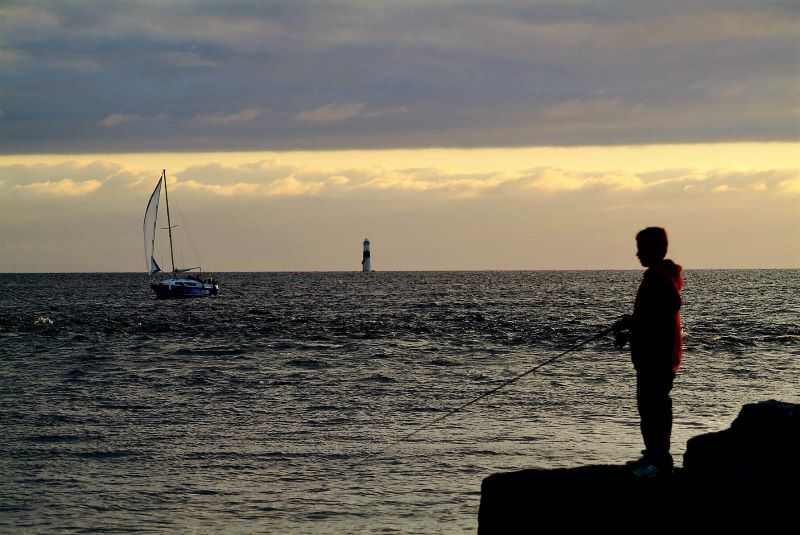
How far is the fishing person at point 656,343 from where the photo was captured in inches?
274

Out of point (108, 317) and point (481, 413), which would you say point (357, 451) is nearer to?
point (481, 413)

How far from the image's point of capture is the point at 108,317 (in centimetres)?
5547

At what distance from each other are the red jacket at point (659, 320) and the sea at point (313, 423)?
3.71 metres


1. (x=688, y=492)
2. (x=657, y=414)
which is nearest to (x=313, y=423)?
(x=657, y=414)

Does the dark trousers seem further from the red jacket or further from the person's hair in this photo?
the person's hair

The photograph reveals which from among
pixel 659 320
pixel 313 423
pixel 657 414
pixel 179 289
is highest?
pixel 659 320

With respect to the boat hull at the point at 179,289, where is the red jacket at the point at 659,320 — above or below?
above

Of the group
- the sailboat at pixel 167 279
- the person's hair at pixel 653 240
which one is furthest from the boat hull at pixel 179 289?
the person's hair at pixel 653 240

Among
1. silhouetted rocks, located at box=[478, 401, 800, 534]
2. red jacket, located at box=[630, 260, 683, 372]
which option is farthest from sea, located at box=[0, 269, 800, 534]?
red jacket, located at box=[630, 260, 683, 372]

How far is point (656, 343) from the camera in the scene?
22.9ft

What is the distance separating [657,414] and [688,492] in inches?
29.1

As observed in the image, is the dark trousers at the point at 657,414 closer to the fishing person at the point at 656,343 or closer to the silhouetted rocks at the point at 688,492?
the fishing person at the point at 656,343

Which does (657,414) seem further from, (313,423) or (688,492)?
(313,423)

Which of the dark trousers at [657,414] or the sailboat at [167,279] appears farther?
the sailboat at [167,279]
